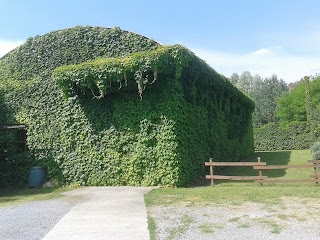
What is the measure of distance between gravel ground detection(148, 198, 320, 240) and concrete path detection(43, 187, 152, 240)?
16.0 inches

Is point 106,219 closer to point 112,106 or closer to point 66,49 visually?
point 112,106

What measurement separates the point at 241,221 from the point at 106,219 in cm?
275

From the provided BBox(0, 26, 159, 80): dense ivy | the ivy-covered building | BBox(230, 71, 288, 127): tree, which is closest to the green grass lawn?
the ivy-covered building

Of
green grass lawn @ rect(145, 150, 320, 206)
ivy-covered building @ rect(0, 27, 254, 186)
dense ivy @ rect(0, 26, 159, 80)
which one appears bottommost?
green grass lawn @ rect(145, 150, 320, 206)

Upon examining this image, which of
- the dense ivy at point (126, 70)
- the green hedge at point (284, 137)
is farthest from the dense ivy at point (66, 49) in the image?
Answer: the green hedge at point (284, 137)

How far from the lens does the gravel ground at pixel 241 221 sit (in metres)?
5.53

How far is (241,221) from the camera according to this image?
637 centimetres

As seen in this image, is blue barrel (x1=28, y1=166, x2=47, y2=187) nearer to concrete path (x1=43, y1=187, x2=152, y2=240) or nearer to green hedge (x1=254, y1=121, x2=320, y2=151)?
concrete path (x1=43, y1=187, x2=152, y2=240)

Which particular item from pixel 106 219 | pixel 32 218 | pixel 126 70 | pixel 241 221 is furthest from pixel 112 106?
pixel 241 221

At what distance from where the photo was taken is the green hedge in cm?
3341

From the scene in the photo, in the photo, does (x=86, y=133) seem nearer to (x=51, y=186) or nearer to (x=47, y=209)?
(x=51, y=186)

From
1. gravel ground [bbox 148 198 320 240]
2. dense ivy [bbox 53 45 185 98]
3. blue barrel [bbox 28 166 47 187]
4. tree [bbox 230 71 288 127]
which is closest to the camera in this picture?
gravel ground [bbox 148 198 320 240]

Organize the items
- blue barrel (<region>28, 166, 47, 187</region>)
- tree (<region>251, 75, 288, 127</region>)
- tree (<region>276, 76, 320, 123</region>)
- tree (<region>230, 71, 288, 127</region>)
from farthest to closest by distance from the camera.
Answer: tree (<region>230, 71, 288, 127</region>) → tree (<region>251, 75, 288, 127</region>) → tree (<region>276, 76, 320, 123</region>) → blue barrel (<region>28, 166, 47, 187</region>)

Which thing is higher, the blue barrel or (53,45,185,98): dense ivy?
(53,45,185,98): dense ivy
